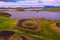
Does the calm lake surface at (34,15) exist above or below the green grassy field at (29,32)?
above

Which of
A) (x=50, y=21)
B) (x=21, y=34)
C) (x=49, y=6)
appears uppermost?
(x=49, y=6)

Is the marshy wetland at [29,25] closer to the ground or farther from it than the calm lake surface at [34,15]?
closer to the ground

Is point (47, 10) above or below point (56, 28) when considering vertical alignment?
above

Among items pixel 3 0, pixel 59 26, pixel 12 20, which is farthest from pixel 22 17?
pixel 59 26

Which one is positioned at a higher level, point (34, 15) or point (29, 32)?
point (34, 15)

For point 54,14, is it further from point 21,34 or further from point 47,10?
point 21,34

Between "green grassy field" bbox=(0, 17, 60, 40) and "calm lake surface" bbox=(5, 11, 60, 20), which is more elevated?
"calm lake surface" bbox=(5, 11, 60, 20)

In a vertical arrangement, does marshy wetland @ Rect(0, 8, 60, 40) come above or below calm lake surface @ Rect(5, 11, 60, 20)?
below
